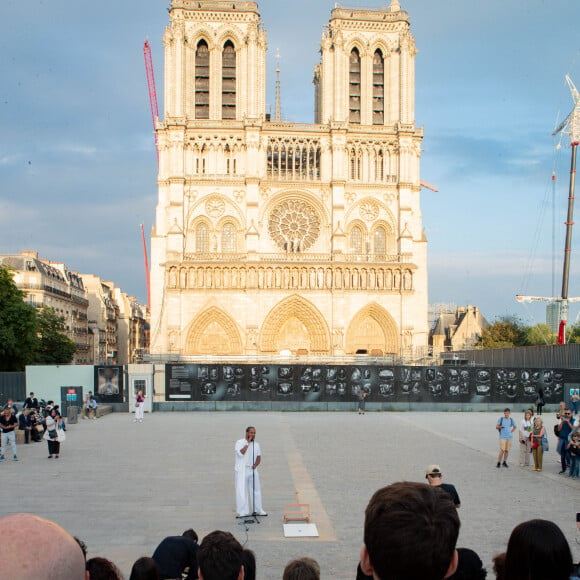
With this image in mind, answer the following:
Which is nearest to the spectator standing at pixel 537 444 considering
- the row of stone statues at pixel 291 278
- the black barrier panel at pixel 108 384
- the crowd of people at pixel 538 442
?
the crowd of people at pixel 538 442

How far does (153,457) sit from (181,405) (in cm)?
1505

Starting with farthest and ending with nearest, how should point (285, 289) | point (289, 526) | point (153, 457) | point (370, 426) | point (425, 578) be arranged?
point (285, 289), point (370, 426), point (153, 457), point (289, 526), point (425, 578)

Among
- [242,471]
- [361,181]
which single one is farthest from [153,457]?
[361,181]

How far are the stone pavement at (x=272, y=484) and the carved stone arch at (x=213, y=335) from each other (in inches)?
1056

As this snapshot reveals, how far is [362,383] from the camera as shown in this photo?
106 feet

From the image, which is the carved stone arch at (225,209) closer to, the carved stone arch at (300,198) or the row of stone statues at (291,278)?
the carved stone arch at (300,198)

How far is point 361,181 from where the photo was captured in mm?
53594

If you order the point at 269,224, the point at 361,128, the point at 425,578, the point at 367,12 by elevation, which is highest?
the point at 367,12

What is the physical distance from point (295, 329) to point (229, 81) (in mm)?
19335

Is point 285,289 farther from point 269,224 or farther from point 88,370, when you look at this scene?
point 88,370

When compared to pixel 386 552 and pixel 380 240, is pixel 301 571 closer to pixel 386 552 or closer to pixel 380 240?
pixel 386 552

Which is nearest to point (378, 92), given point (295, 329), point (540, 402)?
point (295, 329)

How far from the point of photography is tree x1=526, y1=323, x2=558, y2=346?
6931 cm

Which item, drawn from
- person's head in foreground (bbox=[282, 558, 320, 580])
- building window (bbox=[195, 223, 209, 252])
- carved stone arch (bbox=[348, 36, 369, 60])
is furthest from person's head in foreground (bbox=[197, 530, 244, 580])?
carved stone arch (bbox=[348, 36, 369, 60])
